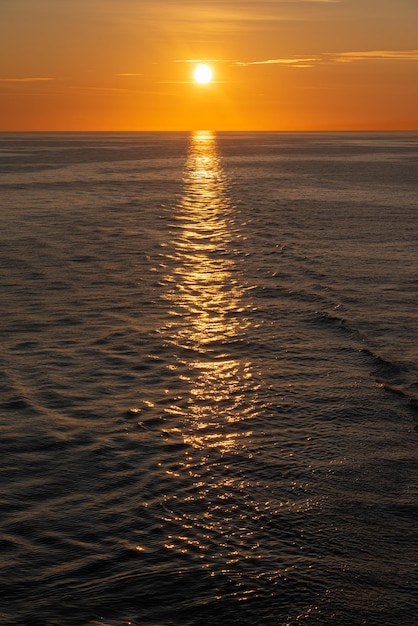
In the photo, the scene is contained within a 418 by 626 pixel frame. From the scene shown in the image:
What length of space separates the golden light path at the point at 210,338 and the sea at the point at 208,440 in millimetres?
70

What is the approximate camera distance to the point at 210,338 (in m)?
22.3

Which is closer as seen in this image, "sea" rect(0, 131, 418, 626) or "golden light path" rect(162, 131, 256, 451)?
"sea" rect(0, 131, 418, 626)

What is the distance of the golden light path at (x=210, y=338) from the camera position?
16625 millimetres

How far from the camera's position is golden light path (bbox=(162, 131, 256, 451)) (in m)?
16.6

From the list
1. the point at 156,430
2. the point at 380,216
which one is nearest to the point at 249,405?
the point at 156,430

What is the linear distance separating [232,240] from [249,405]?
25.0 m

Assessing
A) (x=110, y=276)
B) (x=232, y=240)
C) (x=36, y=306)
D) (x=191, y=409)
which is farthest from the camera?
(x=232, y=240)

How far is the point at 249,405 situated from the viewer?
1739 cm

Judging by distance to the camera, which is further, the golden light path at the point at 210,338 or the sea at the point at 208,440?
the golden light path at the point at 210,338

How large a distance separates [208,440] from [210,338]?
6877 mm

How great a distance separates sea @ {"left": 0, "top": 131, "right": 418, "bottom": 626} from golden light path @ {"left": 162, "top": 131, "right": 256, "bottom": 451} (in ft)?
0.23

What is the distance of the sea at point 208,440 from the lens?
11.0 meters

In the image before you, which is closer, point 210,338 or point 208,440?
point 208,440

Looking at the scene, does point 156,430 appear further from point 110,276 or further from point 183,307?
point 110,276
